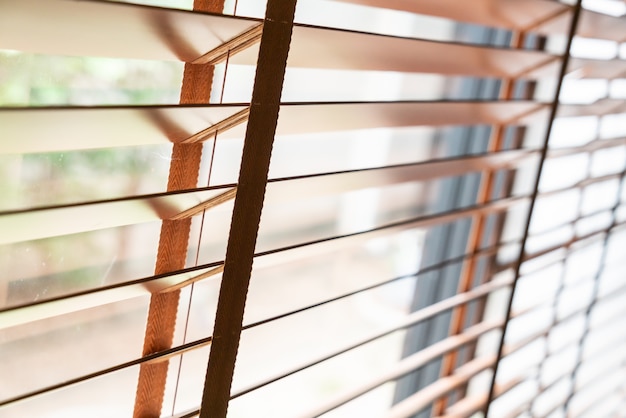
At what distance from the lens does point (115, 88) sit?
2.78ft

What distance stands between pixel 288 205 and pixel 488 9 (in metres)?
0.51

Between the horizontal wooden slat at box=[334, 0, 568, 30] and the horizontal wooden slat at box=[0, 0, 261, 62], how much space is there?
237mm

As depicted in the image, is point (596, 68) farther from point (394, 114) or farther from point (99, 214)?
point (99, 214)

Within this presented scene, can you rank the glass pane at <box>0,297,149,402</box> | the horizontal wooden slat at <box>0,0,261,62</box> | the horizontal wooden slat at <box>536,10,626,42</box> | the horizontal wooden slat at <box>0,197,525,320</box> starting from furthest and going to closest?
the horizontal wooden slat at <box>536,10,626,42</box>, the glass pane at <box>0,297,149,402</box>, the horizontal wooden slat at <box>0,197,525,320</box>, the horizontal wooden slat at <box>0,0,261,62</box>

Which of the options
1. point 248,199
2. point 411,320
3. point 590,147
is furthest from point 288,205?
point 590,147

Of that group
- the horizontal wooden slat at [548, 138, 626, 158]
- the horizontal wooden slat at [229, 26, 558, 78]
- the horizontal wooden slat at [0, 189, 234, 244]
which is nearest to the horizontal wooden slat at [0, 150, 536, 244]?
Answer: the horizontal wooden slat at [0, 189, 234, 244]

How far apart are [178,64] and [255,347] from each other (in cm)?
58

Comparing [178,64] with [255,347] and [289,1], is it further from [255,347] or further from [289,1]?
[255,347]

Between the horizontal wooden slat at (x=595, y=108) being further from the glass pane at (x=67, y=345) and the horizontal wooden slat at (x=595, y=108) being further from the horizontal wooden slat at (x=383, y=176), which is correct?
the glass pane at (x=67, y=345)

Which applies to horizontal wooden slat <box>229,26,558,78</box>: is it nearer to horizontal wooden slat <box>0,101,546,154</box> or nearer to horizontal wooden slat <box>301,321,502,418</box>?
horizontal wooden slat <box>0,101,546,154</box>

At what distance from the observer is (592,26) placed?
1.35 m

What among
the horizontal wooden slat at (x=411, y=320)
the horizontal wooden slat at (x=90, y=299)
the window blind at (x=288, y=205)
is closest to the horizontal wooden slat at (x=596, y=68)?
the window blind at (x=288, y=205)

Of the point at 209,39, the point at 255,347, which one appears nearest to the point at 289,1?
the point at 209,39

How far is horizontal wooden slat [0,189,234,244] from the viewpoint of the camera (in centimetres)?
65
